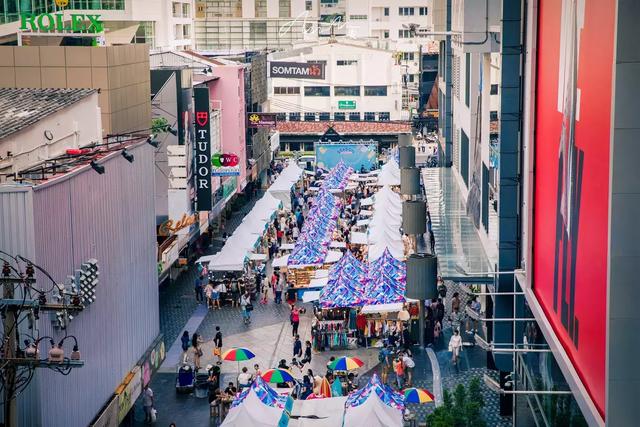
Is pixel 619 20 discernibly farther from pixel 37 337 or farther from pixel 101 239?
pixel 101 239

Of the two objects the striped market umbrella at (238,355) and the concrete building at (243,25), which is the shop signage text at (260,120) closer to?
the striped market umbrella at (238,355)

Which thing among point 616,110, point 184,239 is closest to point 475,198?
point 184,239

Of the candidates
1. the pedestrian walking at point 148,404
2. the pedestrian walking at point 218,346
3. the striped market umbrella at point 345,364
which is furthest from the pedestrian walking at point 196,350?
the striped market umbrella at point 345,364

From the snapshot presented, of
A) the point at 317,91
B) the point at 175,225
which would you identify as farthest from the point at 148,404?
the point at 317,91

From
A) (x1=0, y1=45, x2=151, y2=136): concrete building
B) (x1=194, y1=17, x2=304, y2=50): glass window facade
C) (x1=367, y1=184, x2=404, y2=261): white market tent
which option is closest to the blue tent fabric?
(x1=0, y1=45, x2=151, y2=136): concrete building

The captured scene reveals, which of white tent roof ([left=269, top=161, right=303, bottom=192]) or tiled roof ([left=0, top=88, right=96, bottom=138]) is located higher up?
tiled roof ([left=0, top=88, right=96, bottom=138])

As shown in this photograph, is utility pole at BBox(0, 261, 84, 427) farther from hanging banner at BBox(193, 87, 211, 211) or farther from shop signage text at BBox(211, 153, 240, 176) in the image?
shop signage text at BBox(211, 153, 240, 176)
